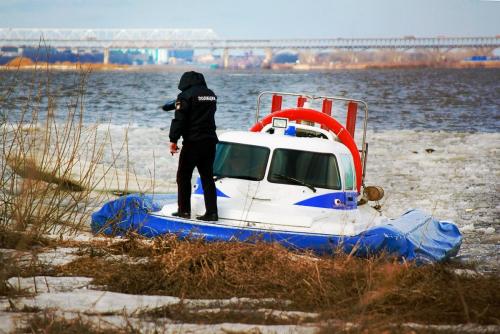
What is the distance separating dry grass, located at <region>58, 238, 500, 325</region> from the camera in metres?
6.86

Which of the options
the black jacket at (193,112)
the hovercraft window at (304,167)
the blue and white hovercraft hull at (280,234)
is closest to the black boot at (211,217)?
the blue and white hovercraft hull at (280,234)

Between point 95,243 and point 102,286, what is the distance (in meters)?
1.70

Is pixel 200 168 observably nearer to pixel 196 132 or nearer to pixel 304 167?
pixel 196 132

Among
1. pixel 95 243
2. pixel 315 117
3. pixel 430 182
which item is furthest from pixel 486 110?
pixel 95 243

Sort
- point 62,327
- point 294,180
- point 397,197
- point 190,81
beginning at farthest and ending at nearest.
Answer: point 397,197 < point 294,180 < point 190,81 < point 62,327

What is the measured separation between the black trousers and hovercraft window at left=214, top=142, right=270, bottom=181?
0.84 meters

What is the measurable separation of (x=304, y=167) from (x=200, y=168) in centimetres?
145

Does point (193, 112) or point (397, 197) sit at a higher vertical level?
point (193, 112)

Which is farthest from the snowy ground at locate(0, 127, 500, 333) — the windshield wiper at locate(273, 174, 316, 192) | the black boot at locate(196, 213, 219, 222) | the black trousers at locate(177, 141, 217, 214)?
the windshield wiper at locate(273, 174, 316, 192)

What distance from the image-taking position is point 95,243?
9.13m

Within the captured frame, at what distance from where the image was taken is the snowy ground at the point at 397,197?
257 inches

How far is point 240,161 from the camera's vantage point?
1085cm

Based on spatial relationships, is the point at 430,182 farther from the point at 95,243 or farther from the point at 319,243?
the point at 95,243

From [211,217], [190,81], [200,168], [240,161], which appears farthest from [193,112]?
[240,161]
